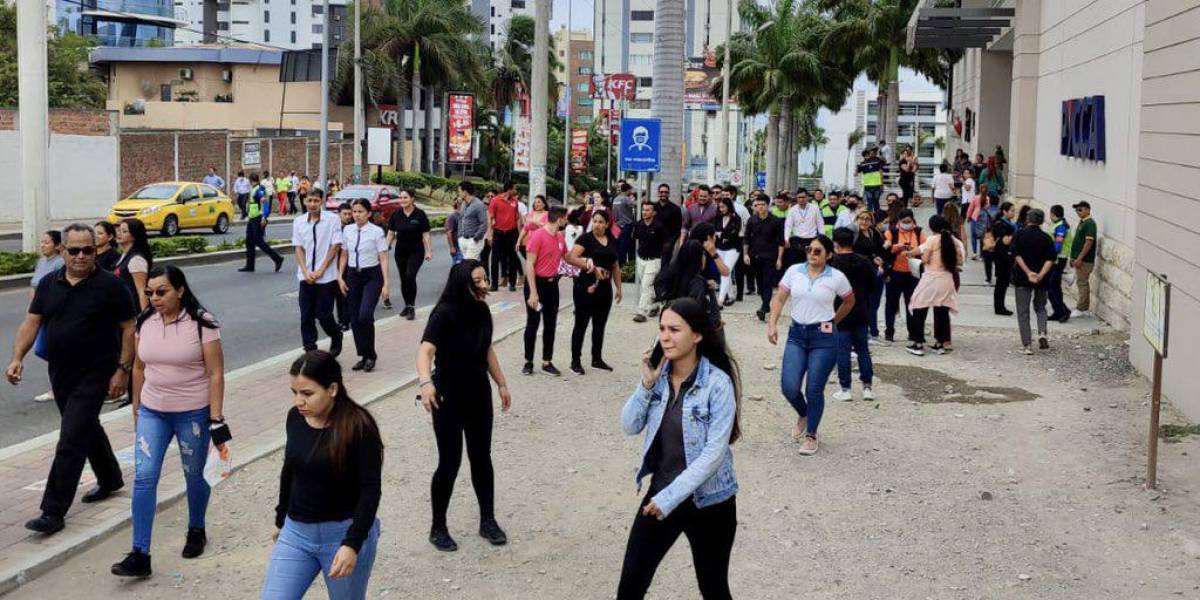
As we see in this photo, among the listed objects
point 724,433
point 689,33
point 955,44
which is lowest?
point 724,433

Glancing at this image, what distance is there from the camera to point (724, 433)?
537cm

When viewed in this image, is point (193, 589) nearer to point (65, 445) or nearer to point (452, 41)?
point (65, 445)

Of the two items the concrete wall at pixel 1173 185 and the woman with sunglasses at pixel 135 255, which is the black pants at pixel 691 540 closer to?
the woman with sunglasses at pixel 135 255

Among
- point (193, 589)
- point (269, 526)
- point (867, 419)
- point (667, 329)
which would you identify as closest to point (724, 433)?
point (667, 329)

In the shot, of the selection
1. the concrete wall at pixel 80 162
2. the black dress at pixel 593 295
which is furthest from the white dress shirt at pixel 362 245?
the concrete wall at pixel 80 162

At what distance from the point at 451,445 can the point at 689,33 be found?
14695 centimetres

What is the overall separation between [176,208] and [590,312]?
2429 centimetres

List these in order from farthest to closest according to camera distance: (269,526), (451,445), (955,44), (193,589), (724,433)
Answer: (955,44)
(269,526)
(451,445)
(193,589)
(724,433)

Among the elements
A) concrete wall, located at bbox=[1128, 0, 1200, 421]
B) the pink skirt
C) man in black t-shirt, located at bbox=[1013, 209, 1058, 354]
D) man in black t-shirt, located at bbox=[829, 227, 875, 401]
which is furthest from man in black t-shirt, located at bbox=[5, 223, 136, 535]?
man in black t-shirt, located at bbox=[1013, 209, 1058, 354]

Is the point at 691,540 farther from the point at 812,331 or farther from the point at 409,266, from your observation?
the point at 409,266

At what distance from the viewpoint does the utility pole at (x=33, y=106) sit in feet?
67.7

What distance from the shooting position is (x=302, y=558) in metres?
5.16

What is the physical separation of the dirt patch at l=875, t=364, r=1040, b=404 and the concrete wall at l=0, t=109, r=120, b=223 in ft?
107

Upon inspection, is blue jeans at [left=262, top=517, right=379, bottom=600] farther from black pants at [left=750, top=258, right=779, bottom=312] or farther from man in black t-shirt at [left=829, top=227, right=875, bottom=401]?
black pants at [left=750, top=258, right=779, bottom=312]
